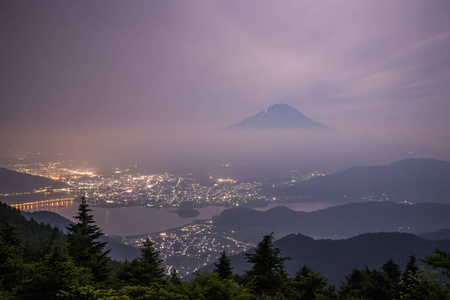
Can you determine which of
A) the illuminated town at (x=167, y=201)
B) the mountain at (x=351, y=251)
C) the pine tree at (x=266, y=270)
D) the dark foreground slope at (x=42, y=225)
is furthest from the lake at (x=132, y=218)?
the pine tree at (x=266, y=270)

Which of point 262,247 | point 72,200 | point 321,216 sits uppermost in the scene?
point 262,247

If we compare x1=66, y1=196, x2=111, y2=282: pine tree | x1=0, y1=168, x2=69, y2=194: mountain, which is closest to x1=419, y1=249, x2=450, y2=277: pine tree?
x1=66, y1=196, x2=111, y2=282: pine tree

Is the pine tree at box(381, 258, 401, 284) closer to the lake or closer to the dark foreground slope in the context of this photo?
the dark foreground slope

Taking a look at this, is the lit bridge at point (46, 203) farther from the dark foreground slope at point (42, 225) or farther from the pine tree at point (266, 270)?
the pine tree at point (266, 270)

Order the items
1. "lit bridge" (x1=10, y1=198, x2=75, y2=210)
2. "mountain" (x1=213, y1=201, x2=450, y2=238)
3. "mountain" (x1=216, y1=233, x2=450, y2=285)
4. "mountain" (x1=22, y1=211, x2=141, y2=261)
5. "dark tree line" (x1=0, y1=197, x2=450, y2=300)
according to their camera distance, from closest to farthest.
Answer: "dark tree line" (x1=0, y1=197, x2=450, y2=300)
"mountain" (x1=22, y1=211, x2=141, y2=261)
"mountain" (x1=216, y1=233, x2=450, y2=285)
"lit bridge" (x1=10, y1=198, x2=75, y2=210)
"mountain" (x1=213, y1=201, x2=450, y2=238)

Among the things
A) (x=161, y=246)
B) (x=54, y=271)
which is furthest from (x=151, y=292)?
(x=161, y=246)

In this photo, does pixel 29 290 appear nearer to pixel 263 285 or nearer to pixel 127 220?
pixel 263 285
